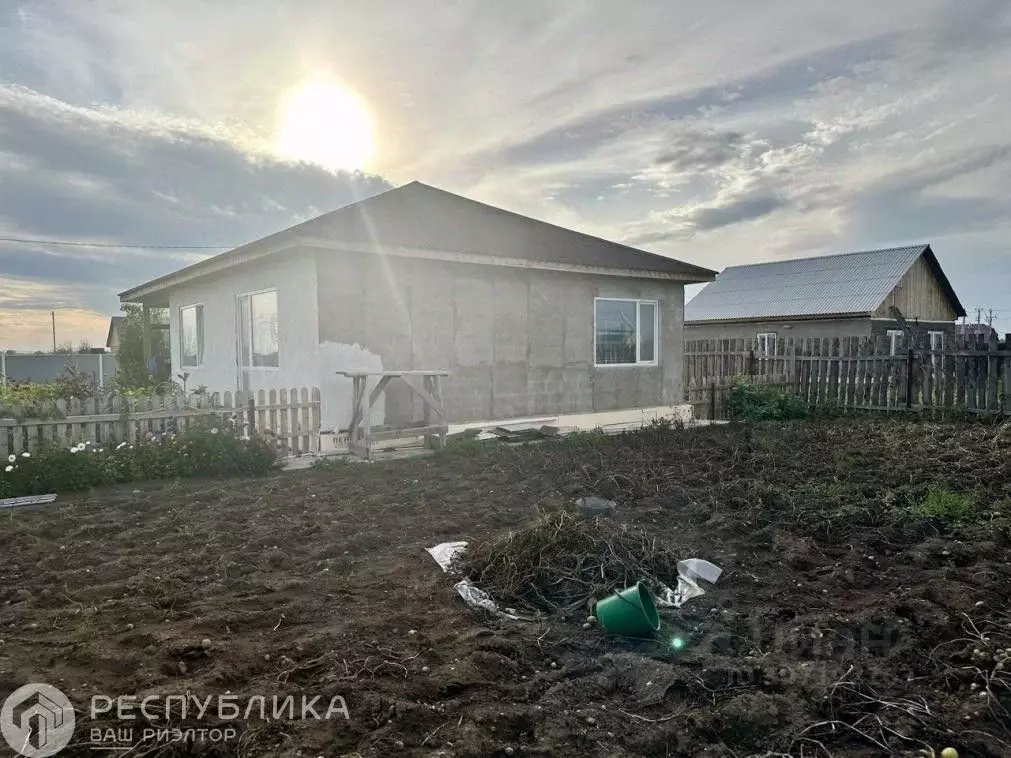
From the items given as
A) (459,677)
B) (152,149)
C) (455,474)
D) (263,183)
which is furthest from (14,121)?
(459,677)

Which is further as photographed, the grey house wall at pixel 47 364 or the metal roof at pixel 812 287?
the grey house wall at pixel 47 364

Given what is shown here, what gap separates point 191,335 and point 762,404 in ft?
41.7

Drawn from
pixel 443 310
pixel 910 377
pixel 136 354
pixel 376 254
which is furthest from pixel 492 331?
pixel 136 354

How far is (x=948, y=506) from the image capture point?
561 centimetres

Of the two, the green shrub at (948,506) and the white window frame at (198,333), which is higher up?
the white window frame at (198,333)

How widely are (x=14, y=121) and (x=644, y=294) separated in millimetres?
15039

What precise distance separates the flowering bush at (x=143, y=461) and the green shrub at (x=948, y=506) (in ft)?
23.7

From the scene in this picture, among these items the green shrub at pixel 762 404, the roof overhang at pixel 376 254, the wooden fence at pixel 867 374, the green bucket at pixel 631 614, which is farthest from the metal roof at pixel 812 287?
the green bucket at pixel 631 614

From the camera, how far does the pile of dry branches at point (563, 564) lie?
385cm

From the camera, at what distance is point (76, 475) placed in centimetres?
701

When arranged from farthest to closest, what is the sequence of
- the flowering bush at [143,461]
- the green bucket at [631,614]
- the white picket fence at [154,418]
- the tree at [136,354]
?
the tree at [136,354]
the white picket fence at [154,418]
the flowering bush at [143,461]
the green bucket at [631,614]

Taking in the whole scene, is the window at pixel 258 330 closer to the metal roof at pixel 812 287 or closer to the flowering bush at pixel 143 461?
the flowering bush at pixel 143 461

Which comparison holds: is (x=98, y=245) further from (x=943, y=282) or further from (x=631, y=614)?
(x=943, y=282)

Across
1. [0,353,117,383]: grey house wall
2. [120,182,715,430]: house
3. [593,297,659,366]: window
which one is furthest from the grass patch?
[0,353,117,383]: grey house wall
